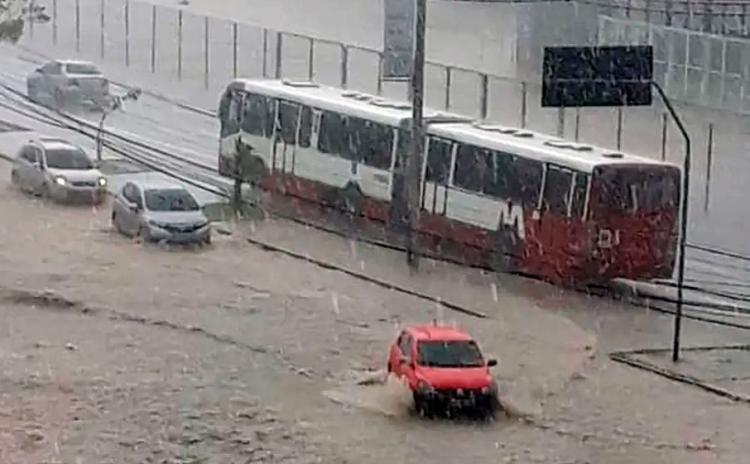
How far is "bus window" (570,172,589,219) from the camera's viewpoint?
2719 centimetres

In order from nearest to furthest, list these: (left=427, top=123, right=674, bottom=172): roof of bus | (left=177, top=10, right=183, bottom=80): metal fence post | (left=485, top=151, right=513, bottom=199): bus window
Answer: (left=427, top=123, right=674, bottom=172): roof of bus
(left=485, top=151, right=513, bottom=199): bus window
(left=177, top=10, right=183, bottom=80): metal fence post

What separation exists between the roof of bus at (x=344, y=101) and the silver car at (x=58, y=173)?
150 inches

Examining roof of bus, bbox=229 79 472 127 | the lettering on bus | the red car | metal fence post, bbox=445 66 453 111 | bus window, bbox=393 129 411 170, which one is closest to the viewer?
the red car

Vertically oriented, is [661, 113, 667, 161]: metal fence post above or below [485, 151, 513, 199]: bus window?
below

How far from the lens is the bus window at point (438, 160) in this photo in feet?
99.5

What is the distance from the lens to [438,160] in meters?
30.6

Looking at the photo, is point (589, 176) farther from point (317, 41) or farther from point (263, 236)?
point (317, 41)

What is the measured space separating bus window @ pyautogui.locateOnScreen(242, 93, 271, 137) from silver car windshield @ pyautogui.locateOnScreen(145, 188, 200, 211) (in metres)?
4.90

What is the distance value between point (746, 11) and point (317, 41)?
508 inches

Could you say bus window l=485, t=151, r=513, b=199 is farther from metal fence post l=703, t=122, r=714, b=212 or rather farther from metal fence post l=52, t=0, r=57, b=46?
metal fence post l=52, t=0, r=57, b=46

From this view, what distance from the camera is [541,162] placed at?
2802 cm

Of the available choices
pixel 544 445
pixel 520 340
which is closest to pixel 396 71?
pixel 520 340

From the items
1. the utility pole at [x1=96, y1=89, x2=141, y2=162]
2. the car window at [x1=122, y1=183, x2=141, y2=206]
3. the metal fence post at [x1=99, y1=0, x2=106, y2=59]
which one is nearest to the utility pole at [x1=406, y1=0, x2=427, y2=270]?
the car window at [x1=122, y1=183, x2=141, y2=206]

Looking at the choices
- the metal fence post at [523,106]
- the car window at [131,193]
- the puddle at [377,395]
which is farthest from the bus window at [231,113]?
the puddle at [377,395]
